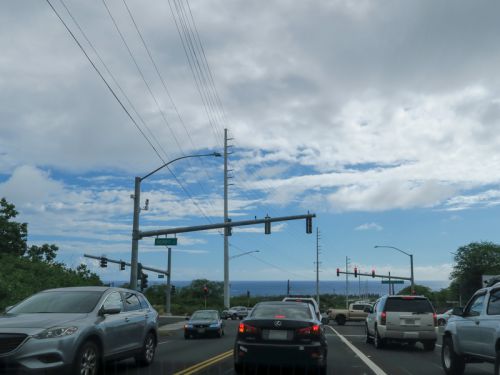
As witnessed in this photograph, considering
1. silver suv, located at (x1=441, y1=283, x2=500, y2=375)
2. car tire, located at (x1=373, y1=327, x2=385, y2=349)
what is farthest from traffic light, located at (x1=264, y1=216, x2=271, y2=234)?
silver suv, located at (x1=441, y1=283, x2=500, y2=375)

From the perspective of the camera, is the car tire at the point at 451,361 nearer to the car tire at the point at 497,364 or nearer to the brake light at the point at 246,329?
the car tire at the point at 497,364

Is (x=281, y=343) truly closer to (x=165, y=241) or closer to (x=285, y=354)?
(x=285, y=354)

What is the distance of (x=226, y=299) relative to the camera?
65.0 metres

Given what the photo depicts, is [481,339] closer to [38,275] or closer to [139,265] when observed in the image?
[139,265]

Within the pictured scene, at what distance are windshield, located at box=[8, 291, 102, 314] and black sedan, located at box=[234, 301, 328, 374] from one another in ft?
9.52

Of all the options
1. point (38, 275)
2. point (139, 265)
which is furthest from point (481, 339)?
point (38, 275)

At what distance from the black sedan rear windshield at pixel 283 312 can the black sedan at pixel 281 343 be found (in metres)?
0.10

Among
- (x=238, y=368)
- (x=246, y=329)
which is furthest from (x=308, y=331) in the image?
(x=238, y=368)

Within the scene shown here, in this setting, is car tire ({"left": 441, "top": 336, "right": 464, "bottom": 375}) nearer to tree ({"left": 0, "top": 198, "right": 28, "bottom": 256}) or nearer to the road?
the road

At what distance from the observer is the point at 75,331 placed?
8859mm

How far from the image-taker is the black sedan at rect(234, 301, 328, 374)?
9.99m

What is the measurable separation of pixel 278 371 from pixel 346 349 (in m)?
7.04

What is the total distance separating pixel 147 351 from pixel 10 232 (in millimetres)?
44160

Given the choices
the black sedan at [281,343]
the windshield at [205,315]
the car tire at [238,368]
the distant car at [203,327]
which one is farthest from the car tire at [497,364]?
the windshield at [205,315]
